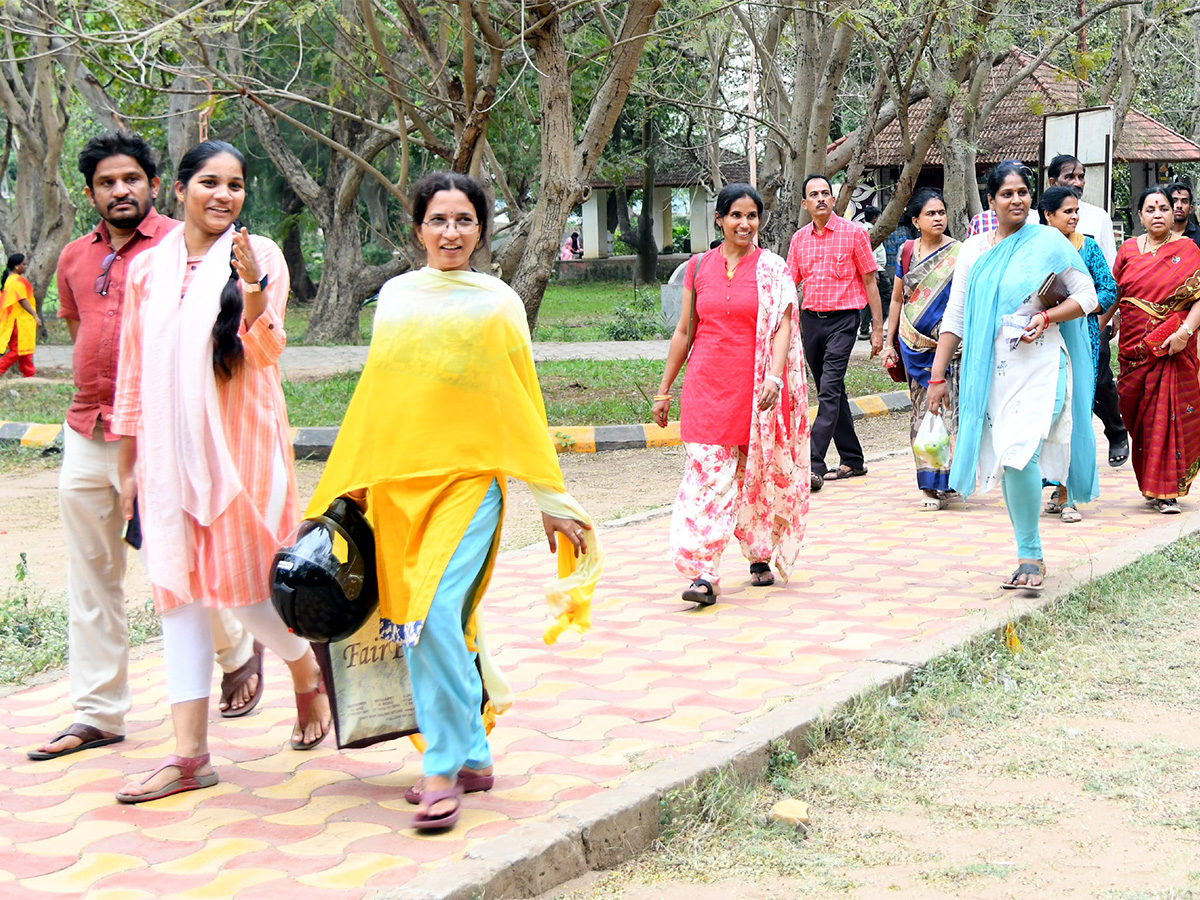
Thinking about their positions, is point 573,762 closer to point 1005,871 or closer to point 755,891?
point 755,891

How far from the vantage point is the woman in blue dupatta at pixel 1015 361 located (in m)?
5.89

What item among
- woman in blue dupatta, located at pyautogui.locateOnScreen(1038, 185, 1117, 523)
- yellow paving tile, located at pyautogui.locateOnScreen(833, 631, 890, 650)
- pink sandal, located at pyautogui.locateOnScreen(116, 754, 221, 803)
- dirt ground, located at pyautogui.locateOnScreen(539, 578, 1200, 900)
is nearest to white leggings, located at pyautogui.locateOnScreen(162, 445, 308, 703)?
pink sandal, located at pyautogui.locateOnScreen(116, 754, 221, 803)

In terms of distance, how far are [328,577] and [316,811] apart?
704 millimetres

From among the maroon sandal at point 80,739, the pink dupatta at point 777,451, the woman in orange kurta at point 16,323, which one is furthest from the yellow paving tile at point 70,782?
the woman in orange kurta at point 16,323

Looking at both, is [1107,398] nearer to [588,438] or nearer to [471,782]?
[588,438]

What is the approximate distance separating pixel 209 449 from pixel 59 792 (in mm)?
1107

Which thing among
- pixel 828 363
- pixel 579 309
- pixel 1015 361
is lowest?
pixel 579 309

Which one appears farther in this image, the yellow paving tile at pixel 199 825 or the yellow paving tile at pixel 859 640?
the yellow paving tile at pixel 859 640

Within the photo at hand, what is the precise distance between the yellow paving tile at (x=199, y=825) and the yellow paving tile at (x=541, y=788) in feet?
2.37

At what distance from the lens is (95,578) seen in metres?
4.36

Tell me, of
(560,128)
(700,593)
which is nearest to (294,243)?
(560,128)

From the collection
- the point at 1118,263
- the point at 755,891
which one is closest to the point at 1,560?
the point at 755,891

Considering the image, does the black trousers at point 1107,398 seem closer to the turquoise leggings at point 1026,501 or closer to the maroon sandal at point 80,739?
the turquoise leggings at point 1026,501

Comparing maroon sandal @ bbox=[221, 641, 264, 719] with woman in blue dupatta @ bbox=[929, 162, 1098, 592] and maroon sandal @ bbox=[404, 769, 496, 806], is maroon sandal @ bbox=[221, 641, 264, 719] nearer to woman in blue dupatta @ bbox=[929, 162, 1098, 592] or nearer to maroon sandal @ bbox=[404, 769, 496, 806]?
maroon sandal @ bbox=[404, 769, 496, 806]
